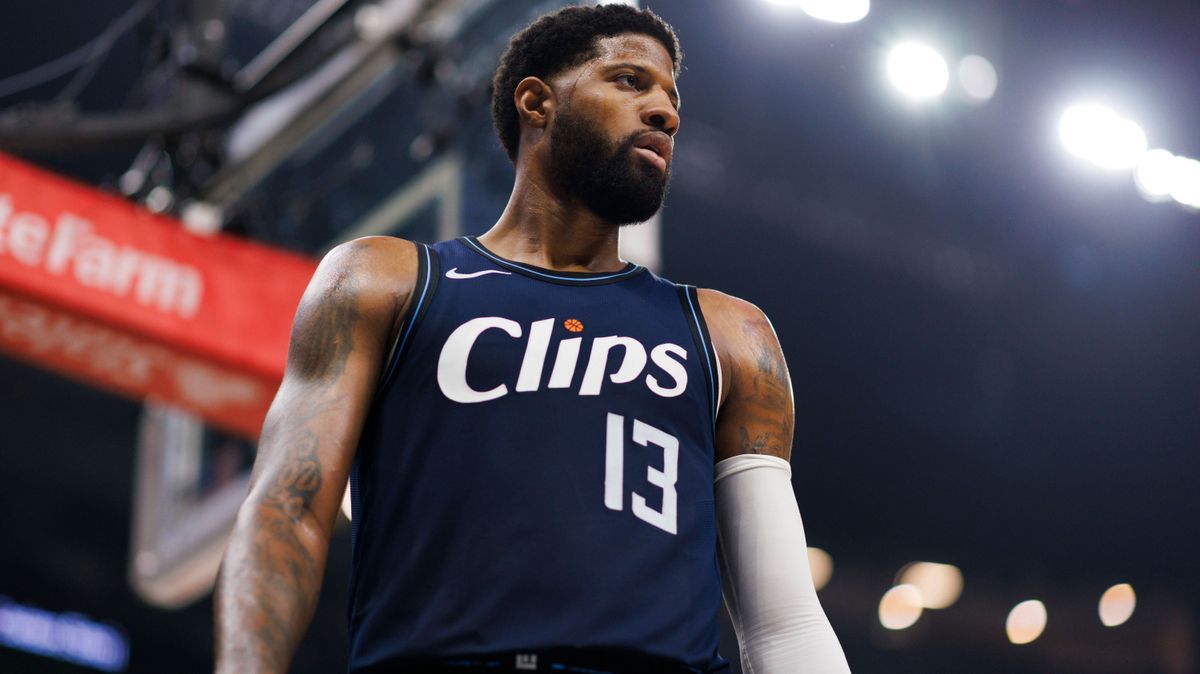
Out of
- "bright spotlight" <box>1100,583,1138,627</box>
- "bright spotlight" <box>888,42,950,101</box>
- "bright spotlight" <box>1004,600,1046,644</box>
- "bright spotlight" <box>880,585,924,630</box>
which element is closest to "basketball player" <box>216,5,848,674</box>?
"bright spotlight" <box>888,42,950,101</box>

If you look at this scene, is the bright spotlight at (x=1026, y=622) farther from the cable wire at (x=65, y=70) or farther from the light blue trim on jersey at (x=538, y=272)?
the light blue trim on jersey at (x=538, y=272)

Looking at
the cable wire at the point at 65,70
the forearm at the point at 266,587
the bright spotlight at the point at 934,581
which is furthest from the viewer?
the bright spotlight at the point at 934,581

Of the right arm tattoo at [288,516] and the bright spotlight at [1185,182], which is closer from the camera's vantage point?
the right arm tattoo at [288,516]

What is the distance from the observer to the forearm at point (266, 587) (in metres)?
1.57

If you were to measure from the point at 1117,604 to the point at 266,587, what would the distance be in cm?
A: 1180

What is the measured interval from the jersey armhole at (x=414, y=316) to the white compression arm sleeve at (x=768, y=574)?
1.65ft

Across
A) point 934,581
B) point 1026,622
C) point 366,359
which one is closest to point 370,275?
point 366,359

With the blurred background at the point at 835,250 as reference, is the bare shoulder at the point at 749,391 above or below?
below

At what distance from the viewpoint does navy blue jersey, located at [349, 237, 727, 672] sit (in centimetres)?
172

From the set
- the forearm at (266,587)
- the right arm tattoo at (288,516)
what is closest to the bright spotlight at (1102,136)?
the right arm tattoo at (288,516)

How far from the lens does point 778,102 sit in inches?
374

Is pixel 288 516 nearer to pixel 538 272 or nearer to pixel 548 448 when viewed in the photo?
pixel 548 448

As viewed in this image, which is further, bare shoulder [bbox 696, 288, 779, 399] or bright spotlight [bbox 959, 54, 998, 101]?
bright spotlight [bbox 959, 54, 998, 101]

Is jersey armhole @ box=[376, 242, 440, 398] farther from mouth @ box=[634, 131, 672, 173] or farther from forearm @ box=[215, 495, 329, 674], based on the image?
mouth @ box=[634, 131, 672, 173]
